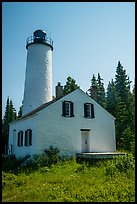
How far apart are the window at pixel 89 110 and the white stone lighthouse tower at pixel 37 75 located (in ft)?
19.8

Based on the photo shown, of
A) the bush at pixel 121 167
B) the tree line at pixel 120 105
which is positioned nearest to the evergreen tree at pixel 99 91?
the tree line at pixel 120 105

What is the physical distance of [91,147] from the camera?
2117cm

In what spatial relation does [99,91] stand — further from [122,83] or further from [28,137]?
[28,137]

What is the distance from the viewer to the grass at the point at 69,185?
9.60 m

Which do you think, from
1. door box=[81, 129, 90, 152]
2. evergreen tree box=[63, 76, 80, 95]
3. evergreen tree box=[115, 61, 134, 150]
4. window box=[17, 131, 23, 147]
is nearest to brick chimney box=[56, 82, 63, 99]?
door box=[81, 129, 90, 152]

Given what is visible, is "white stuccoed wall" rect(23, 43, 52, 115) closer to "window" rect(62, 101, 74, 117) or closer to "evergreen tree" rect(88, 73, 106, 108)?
"window" rect(62, 101, 74, 117)

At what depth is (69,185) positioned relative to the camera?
1144cm

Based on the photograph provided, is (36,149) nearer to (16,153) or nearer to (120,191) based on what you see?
(16,153)

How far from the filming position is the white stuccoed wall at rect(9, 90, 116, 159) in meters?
19.2

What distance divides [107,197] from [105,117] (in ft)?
43.8

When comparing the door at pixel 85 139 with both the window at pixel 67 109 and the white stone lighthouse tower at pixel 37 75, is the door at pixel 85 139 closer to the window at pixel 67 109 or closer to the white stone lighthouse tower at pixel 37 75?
the window at pixel 67 109

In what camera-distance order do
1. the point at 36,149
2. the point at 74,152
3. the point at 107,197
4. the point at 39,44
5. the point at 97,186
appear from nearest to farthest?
1. the point at 107,197
2. the point at 97,186
3. the point at 36,149
4. the point at 74,152
5. the point at 39,44

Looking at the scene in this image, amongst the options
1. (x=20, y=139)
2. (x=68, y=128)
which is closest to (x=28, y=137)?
(x=20, y=139)

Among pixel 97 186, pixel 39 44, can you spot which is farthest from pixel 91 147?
pixel 39 44
